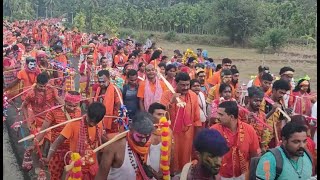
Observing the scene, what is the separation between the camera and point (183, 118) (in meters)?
6.58

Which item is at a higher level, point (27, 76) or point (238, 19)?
point (238, 19)

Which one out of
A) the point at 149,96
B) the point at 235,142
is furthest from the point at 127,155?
the point at 149,96

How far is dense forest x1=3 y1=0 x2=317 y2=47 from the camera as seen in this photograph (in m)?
37.7

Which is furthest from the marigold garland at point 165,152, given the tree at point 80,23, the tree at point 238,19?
the tree at point 80,23

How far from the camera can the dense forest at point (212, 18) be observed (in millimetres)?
37709

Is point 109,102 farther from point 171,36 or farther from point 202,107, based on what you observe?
point 171,36

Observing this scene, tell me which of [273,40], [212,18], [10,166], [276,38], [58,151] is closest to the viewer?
[58,151]

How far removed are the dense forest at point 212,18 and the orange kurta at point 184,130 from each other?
2661 centimetres

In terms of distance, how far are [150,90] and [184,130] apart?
3.90 feet

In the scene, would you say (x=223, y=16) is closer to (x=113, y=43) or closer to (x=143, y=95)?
(x=113, y=43)

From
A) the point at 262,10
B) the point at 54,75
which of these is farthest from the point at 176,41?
the point at 54,75

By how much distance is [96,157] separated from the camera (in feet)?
15.9

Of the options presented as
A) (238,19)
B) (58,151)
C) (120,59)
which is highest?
(238,19)

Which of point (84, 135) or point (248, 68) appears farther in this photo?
point (248, 68)
